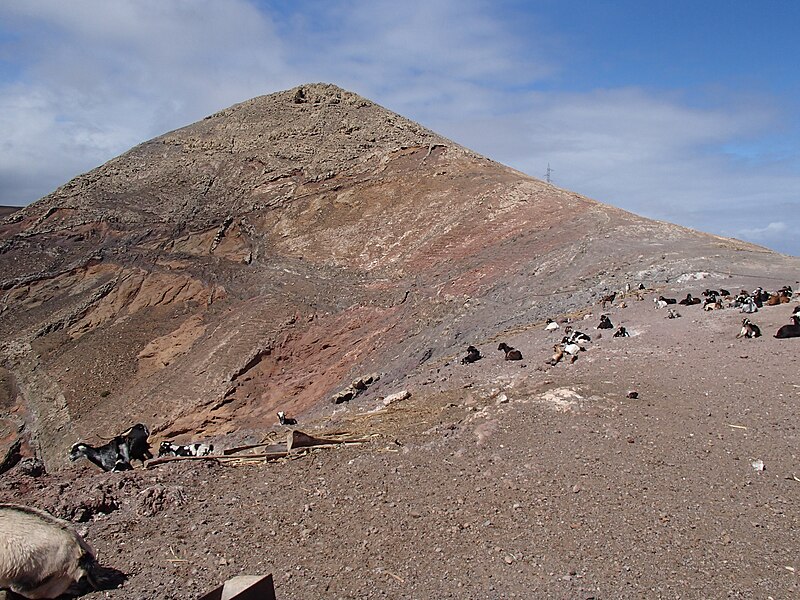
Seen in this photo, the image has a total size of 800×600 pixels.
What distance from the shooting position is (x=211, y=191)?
2334 centimetres

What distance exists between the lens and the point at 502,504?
5.39 meters

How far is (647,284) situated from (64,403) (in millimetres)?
A: 15545

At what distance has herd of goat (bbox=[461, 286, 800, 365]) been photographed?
383 inches

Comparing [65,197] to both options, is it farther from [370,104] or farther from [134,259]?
[370,104]

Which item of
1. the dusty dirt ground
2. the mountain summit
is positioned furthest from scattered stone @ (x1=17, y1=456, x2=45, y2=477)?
the mountain summit

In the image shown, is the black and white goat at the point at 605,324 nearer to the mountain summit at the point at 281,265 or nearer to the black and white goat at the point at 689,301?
the black and white goat at the point at 689,301

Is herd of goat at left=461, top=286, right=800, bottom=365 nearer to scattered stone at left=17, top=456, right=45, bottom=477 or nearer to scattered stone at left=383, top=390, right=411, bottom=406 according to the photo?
scattered stone at left=383, top=390, right=411, bottom=406

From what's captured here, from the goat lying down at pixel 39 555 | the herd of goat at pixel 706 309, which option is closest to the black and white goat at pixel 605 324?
the herd of goat at pixel 706 309

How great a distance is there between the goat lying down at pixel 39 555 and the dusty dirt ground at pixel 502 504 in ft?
0.78

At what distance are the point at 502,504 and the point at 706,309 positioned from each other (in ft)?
26.3

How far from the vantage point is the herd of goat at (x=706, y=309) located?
9738 mm

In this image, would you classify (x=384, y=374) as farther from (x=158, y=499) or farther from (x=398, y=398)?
(x=158, y=499)

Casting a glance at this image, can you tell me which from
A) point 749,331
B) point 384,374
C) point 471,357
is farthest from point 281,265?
point 749,331

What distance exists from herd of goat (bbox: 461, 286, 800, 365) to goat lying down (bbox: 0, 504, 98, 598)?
690 centimetres
